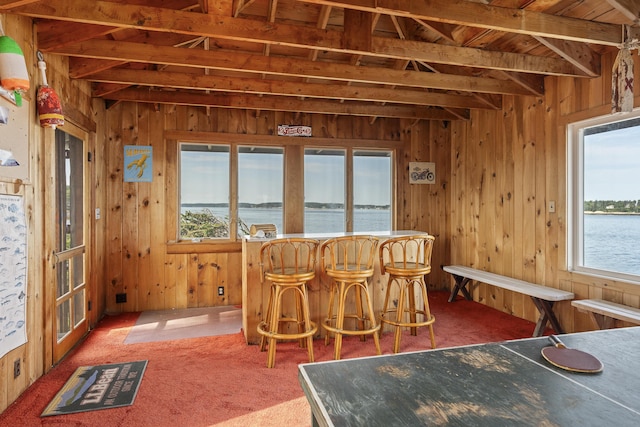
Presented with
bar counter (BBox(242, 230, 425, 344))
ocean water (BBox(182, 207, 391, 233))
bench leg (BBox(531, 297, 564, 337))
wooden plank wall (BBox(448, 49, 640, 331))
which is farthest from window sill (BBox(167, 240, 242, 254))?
bench leg (BBox(531, 297, 564, 337))

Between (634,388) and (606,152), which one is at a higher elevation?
(606,152)

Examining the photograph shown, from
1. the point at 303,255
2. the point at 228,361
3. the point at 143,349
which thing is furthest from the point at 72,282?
the point at 303,255

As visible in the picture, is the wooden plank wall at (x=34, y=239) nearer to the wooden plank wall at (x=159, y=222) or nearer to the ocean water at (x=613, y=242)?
the wooden plank wall at (x=159, y=222)

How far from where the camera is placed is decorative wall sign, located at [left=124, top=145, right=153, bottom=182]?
186 inches

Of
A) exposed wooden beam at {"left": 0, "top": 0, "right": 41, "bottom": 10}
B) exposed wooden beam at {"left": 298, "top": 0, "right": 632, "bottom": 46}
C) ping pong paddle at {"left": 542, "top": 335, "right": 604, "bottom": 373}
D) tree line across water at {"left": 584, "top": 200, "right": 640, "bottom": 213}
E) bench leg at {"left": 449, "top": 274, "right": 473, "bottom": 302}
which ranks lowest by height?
bench leg at {"left": 449, "top": 274, "right": 473, "bottom": 302}

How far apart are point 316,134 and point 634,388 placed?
4655 millimetres

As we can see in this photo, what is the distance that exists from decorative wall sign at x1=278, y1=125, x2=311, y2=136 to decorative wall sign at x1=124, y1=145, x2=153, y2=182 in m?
1.69

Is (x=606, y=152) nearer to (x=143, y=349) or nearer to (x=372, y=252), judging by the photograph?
(x=372, y=252)

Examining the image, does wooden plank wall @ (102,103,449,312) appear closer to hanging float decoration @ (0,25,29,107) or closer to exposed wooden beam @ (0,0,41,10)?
hanging float decoration @ (0,25,29,107)

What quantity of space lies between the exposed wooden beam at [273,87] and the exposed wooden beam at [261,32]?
1.19 metres

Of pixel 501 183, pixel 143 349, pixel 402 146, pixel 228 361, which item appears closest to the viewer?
pixel 228 361

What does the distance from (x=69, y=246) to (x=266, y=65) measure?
244 cm

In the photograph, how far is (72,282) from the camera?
11.6ft

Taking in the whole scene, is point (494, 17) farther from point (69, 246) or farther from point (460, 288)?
point (69, 246)
